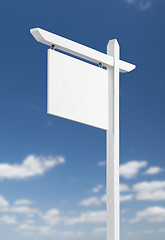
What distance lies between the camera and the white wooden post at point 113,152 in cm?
314

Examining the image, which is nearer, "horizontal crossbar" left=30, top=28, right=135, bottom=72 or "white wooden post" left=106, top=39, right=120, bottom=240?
"horizontal crossbar" left=30, top=28, right=135, bottom=72

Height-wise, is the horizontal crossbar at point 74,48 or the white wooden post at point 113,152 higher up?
the horizontal crossbar at point 74,48

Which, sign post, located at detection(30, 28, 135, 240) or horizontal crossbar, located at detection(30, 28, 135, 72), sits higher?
horizontal crossbar, located at detection(30, 28, 135, 72)

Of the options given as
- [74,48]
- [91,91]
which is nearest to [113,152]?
[91,91]

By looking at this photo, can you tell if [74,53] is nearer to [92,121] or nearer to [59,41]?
[59,41]

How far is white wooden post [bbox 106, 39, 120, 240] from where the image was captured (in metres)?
3.14

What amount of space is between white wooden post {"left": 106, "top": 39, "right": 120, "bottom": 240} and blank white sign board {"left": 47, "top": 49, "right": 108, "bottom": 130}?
0.07 m

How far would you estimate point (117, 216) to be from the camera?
315 centimetres

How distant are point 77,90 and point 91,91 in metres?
0.14

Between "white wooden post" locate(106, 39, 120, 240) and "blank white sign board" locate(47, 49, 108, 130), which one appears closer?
"blank white sign board" locate(47, 49, 108, 130)

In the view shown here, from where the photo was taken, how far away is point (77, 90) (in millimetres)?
2988

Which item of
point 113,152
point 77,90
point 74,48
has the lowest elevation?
point 113,152

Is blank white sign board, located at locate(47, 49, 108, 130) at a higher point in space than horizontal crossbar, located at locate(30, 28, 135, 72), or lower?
lower

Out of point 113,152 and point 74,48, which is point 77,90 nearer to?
point 74,48
